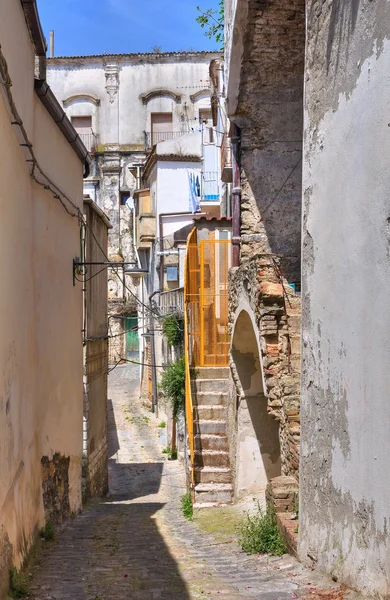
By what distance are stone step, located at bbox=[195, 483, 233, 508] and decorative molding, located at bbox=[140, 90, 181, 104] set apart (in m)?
26.5

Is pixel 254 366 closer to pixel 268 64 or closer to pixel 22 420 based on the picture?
pixel 268 64

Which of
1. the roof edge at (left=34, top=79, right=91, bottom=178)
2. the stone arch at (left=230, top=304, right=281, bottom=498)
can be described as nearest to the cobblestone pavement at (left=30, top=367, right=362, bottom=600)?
the stone arch at (left=230, top=304, right=281, bottom=498)

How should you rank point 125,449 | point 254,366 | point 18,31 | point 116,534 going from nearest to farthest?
point 18,31 < point 116,534 < point 254,366 < point 125,449

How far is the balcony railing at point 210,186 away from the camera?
22.0 metres

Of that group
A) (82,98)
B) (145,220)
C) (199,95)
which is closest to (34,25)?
(145,220)

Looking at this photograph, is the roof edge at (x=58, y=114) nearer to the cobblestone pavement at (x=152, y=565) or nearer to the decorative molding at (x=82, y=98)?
the cobblestone pavement at (x=152, y=565)

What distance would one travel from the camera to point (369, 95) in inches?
170

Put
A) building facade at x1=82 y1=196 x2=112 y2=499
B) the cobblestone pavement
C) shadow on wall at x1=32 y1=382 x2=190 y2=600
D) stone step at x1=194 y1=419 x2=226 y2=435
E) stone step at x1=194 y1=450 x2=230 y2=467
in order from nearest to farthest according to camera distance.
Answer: the cobblestone pavement < shadow on wall at x1=32 y1=382 x2=190 y2=600 < stone step at x1=194 y1=450 x2=230 y2=467 < stone step at x1=194 y1=419 x2=226 y2=435 < building facade at x1=82 y1=196 x2=112 y2=499

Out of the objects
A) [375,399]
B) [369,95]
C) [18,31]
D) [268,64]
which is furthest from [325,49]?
[268,64]

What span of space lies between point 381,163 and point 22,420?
441 cm

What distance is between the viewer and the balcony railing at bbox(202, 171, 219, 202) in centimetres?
2205

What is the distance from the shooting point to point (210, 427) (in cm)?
1292

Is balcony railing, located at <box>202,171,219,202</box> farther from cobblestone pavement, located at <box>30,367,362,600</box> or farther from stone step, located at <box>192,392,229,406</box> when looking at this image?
cobblestone pavement, located at <box>30,367,362,600</box>

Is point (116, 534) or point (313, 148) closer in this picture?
point (313, 148)
